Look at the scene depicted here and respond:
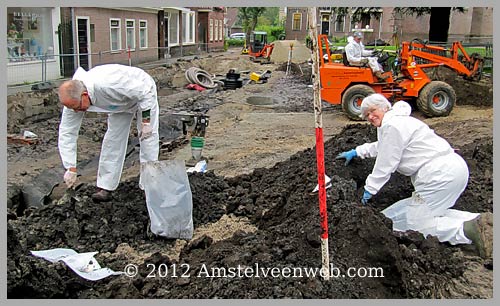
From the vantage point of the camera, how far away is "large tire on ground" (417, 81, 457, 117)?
12.1m

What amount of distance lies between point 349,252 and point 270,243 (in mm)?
607

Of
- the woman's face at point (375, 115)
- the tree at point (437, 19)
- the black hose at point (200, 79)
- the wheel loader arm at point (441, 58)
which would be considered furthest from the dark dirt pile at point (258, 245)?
the black hose at point (200, 79)

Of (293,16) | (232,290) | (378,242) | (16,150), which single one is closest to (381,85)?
(16,150)

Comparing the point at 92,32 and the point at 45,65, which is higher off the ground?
the point at 92,32

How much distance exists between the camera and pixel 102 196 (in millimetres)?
5430

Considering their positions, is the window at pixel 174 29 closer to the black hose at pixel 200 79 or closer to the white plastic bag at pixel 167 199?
the black hose at pixel 200 79

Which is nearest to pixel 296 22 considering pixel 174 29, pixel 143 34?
pixel 174 29

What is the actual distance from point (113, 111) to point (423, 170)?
311cm

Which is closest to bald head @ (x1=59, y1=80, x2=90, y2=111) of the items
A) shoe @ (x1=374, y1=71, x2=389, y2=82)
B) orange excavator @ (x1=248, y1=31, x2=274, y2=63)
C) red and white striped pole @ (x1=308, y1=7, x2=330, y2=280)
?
red and white striped pole @ (x1=308, y1=7, x2=330, y2=280)

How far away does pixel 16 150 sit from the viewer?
9.65 m

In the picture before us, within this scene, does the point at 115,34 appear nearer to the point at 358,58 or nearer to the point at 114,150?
the point at 358,58

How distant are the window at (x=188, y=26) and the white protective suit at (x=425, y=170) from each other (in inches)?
1382

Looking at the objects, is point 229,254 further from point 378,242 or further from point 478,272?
point 478,272

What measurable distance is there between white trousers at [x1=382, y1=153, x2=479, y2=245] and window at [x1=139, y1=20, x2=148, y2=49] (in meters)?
25.1
